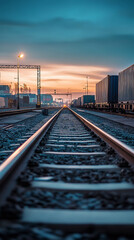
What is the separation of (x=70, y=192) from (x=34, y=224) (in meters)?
0.75

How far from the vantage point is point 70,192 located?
2416 millimetres

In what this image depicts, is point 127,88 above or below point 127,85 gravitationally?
below

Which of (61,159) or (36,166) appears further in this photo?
(61,159)

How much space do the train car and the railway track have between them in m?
15.1

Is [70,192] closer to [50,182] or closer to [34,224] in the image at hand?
[50,182]

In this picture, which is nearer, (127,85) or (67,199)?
(67,199)

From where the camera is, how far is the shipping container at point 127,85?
1786 cm

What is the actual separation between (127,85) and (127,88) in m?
0.26

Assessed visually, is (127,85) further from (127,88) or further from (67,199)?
(67,199)

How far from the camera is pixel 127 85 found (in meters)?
19.0

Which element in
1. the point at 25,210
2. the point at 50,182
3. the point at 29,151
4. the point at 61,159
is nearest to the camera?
the point at 25,210

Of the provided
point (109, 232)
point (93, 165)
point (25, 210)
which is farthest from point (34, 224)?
point (93, 165)

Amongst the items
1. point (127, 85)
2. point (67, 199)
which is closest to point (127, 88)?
point (127, 85)

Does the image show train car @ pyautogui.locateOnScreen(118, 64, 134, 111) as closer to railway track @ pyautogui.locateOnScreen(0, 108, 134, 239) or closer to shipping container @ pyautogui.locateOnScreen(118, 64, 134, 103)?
shipping container @ pyautogui.locateOnScreen(118, 64, 134, 103)
